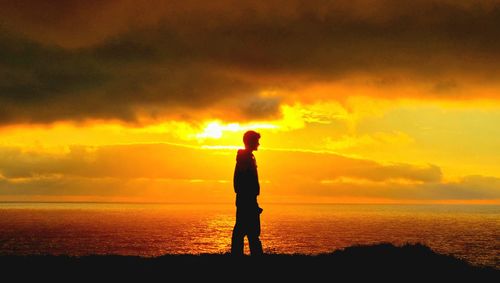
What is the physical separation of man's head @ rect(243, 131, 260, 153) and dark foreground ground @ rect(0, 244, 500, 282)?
351 cm

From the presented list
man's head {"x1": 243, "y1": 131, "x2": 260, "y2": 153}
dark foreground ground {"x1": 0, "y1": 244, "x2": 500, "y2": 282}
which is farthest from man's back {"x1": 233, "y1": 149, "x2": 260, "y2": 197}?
dark foreground ground {"x1": 0, "y1": 244, "x2": 500, "y2": 282}

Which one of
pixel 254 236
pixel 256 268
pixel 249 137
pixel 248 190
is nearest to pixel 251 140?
pixel 249 137

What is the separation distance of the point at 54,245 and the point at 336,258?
7731 cm

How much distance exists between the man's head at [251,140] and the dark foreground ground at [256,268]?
351cm

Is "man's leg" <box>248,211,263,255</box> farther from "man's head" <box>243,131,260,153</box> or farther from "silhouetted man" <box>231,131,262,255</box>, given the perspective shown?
"man's head" <box>243,131,260,153</box>

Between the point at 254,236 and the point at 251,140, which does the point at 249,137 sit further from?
the point at 254,236

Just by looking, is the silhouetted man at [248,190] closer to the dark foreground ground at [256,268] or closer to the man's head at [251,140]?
the man's head at [251,140]

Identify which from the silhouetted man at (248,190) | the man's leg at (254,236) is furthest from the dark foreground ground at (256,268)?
A: the silhouetted man at (248,190)

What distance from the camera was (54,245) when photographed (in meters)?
85.1

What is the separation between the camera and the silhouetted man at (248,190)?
14.2 metres

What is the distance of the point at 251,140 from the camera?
14086 millimetres

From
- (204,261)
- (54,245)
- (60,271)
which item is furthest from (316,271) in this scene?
(54,245)

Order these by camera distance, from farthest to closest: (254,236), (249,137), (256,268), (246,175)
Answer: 1. (256,268)
2. (254,236)
3. (246,175)
4. (249,137)

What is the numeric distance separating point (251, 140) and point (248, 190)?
1.56 metres
